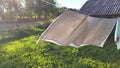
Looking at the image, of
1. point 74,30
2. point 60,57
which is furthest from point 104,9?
point 74,30

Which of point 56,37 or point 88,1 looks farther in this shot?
point 88,1

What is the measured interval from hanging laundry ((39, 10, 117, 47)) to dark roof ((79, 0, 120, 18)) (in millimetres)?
6431

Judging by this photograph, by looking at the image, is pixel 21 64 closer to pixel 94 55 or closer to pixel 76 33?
pixel 94 55

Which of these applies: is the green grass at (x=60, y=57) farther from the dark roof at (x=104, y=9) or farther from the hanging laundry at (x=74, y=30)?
the hanging laundry at (x=74, y=30)

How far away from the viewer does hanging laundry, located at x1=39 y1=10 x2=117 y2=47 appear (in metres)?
6.64

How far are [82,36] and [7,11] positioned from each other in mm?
23074

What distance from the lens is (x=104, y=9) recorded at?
13586 mm

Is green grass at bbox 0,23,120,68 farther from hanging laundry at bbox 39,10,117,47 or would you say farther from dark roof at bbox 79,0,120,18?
hanging laundry at bbox 39,10,117,47

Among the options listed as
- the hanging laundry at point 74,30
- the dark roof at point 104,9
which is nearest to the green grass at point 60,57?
the dark roof at point 104,9

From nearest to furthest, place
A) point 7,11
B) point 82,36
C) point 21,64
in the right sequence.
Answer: point 82,36
point 21,64
point 7,11

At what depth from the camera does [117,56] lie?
11141 mm

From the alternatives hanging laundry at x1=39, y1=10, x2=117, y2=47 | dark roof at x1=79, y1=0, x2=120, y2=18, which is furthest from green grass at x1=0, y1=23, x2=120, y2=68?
hanging laundry at x1=39, y1=10, x2=117, y2=47

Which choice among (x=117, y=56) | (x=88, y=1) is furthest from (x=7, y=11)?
(x=117, y=56)

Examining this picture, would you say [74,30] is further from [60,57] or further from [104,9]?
[104,9]
